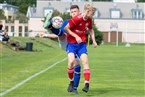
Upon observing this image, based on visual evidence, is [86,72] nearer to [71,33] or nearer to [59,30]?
[71,33]

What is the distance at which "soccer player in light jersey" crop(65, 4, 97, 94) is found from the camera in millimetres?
13531

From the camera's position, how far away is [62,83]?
57.1ft

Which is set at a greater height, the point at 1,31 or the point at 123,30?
the point at 1,31

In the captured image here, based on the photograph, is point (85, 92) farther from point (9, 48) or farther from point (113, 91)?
point (9, 48)

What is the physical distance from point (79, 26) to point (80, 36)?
0.81 ft

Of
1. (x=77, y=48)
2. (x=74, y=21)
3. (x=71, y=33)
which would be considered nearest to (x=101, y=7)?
(x=77, y=48)

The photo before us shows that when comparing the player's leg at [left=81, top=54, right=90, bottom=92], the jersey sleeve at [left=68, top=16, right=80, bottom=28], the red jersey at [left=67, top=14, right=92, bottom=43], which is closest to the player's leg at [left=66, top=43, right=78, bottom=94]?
the red jersey at [left=67, top=14, right=92, bottom=43]

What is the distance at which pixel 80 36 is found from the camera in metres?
13.8

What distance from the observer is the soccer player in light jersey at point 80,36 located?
13.5 metres

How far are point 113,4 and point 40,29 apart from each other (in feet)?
55.1

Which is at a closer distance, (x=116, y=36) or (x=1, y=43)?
(x=1, y=43)

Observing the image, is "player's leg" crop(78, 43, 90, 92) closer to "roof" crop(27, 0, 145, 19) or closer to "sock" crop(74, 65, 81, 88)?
"sock" crop(74, 65, 81, 88)

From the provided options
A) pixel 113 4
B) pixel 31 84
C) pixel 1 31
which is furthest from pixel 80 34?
pixel 113 4

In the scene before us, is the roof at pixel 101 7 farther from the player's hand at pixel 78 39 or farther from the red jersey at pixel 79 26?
the player's hand at pixel 78 39
